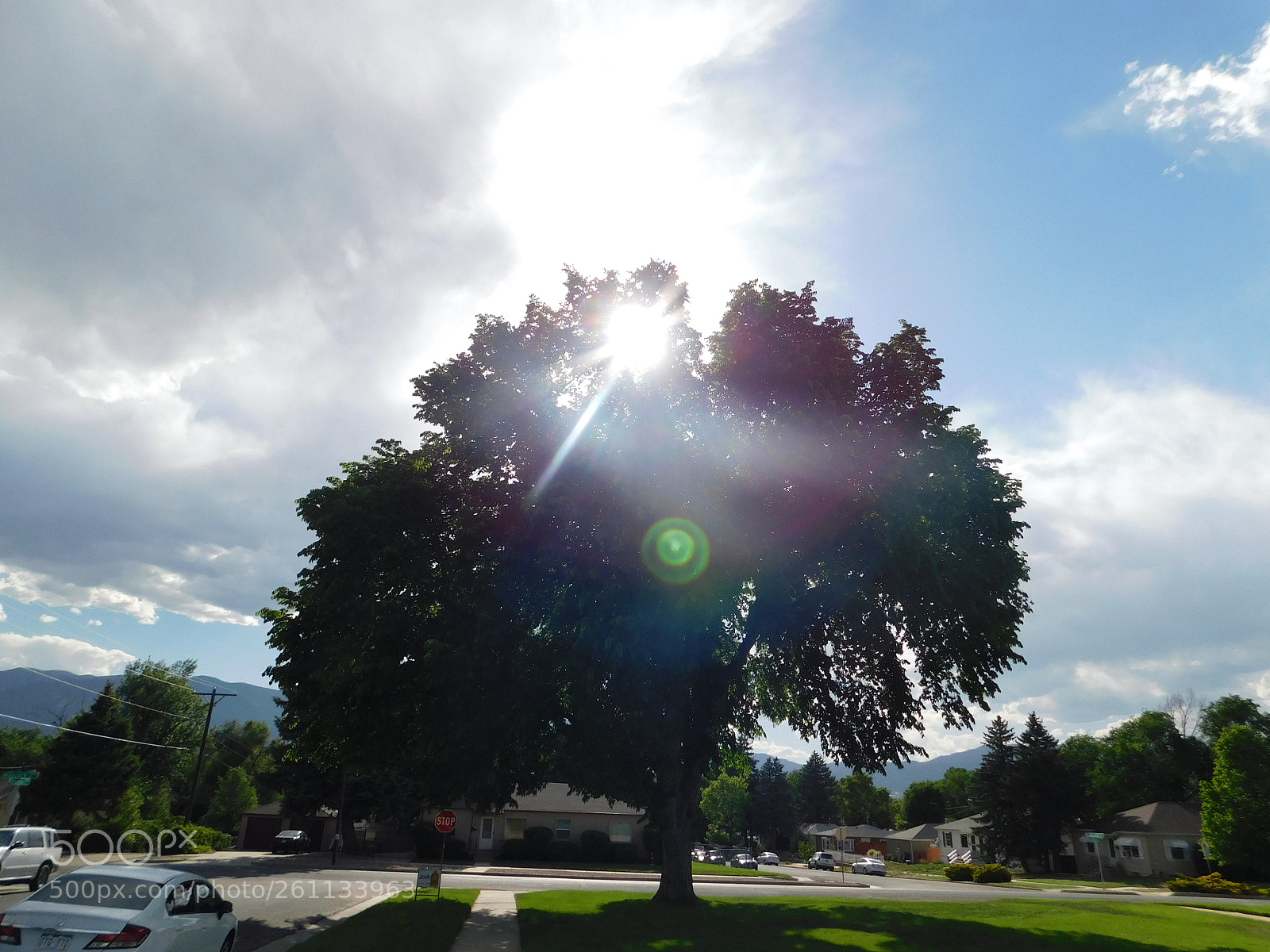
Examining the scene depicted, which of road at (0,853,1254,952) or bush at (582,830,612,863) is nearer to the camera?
road at (0,853,1254,952)

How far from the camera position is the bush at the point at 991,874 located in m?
51.3

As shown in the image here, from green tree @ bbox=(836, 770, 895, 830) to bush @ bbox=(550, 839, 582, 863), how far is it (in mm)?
89181

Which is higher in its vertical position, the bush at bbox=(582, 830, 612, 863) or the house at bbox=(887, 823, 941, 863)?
the bush at bbox=(582, 830, 612, 863)

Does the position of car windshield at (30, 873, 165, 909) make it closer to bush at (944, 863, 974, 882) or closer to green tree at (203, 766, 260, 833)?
bush at (944, 863, 974, 882)

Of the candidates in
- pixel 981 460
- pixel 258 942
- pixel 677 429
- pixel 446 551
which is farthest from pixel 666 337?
pixel 258 942

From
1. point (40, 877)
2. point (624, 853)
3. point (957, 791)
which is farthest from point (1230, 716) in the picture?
point (40, 877)

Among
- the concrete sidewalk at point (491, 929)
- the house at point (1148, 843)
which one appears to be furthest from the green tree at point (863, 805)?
the concrete sidewalk at point (491, 929)

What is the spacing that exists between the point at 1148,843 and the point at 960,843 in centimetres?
2893

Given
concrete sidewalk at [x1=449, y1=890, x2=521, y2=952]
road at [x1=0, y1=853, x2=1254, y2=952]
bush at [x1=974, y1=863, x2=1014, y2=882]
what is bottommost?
bush at [x1=974, y1=863, x2=1014, y2=882]

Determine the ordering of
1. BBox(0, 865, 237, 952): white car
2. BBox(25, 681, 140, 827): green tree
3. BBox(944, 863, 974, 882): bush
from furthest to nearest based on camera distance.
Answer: BBox(944, 863, 974, 882): bush
BBox(25, 681, 140, 827): green tree
BBox(0, 865, 237, 952): white car

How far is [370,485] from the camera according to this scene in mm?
21328

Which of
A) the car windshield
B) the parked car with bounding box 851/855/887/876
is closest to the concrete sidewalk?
the car windshield

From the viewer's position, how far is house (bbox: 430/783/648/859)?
54.4 meters

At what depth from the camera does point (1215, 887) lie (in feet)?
133
